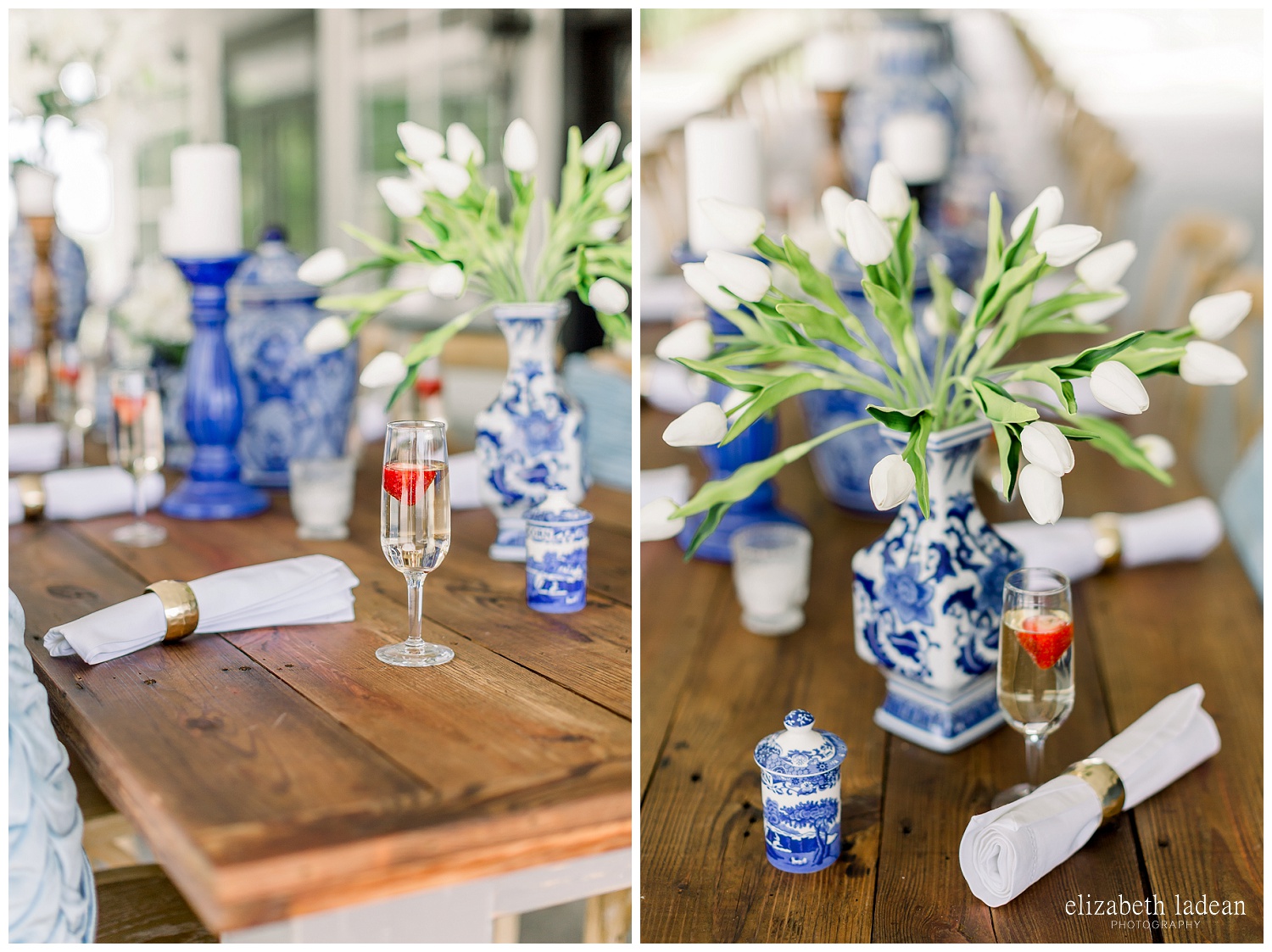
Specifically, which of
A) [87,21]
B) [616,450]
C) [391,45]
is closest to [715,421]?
[616,450]

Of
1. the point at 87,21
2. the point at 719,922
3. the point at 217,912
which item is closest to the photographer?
the point at 217,912

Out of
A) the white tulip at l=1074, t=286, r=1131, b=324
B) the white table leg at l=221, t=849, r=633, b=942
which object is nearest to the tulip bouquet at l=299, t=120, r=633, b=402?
the white tulip at l=1074, t=286, r=1131, b=324

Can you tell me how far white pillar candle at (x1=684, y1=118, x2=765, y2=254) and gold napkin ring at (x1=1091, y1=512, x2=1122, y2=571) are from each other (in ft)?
1.91

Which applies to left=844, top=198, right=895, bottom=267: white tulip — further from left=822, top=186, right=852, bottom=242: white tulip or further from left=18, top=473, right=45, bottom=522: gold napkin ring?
left=18, top=473, right=45, bottom=522: gold napkin ring

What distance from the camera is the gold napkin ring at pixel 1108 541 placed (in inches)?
54.6

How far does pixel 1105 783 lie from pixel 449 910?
0.51 meters

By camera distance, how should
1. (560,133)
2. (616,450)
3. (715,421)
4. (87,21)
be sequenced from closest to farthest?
(715,421) → (616,450) → (87,21) → (560,133)

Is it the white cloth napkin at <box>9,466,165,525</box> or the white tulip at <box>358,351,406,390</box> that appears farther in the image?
the white cloth napkin at <box>9,466,165,525</box>

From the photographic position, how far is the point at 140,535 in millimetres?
1374

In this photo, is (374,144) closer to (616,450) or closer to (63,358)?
(63,358)

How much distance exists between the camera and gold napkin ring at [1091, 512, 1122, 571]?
1388 mm

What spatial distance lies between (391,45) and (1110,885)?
12.4 feet

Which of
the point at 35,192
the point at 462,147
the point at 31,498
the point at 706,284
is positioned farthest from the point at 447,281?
the point at 35,192

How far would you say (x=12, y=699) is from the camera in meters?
0.80
